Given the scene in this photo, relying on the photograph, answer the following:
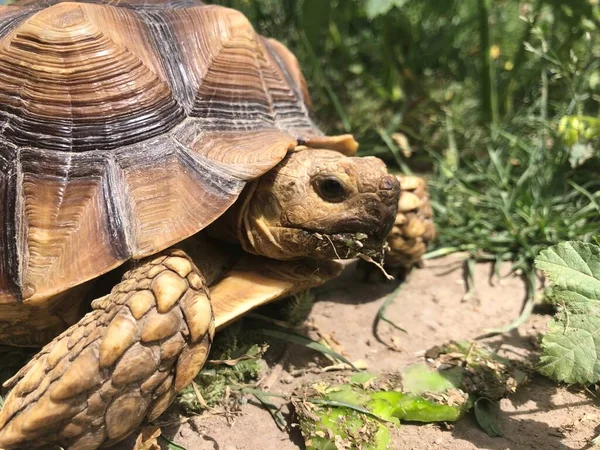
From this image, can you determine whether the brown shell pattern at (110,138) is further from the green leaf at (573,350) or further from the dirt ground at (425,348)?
the green leaf at (573,350)

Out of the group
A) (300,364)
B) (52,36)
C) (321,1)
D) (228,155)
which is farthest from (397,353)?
(321,1)

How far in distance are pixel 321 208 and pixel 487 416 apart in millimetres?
896

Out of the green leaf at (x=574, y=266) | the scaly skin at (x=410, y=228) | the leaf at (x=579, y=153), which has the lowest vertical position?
the scaly skin at (x=410, y=228)

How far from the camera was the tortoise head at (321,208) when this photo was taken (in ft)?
6.09

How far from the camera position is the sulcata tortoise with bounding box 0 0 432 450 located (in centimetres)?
148

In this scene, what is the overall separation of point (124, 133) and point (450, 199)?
6.25 feet

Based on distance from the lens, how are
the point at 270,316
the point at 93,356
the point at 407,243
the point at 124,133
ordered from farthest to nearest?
the point at 407,243
the point at 270,316
the point at 124,133
the point at 93,356

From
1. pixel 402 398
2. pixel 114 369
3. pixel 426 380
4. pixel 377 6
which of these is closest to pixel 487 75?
pixel 377 6

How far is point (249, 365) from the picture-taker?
197 centimetres


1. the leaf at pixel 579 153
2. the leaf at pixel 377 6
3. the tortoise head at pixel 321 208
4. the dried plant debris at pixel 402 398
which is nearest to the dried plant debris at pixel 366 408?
the dried plant debris at pixel 402 398

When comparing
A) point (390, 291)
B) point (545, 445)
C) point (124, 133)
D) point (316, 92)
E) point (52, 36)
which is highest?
point (52, 36)

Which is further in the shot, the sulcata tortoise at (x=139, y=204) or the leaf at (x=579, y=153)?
Answer: the leaf at (x=579, y=153)

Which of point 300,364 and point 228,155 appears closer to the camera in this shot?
point 228,155

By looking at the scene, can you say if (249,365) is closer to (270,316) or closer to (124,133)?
(270,316)
